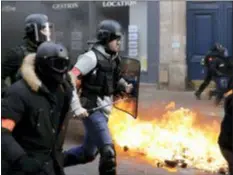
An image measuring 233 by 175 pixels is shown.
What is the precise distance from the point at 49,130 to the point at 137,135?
4.22 m

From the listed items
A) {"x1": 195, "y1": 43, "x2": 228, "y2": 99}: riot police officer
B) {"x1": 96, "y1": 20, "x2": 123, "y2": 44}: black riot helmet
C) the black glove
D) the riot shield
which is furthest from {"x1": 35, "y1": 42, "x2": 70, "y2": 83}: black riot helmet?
{"x1": 195, "y1": 43, "x2": 228, "y2": 99}: riot police officer

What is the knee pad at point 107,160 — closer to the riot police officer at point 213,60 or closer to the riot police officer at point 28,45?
the riot police officer at point 28,45

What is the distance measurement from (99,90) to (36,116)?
1.99 meters

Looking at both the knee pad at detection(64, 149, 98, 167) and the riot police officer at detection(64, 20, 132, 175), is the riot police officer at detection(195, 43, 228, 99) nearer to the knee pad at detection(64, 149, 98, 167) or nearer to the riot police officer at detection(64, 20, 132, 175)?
the riot police officer at detection(64, 20, 132, 175)

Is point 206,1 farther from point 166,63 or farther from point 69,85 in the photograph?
point 69,85

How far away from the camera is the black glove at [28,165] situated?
13.2 ft

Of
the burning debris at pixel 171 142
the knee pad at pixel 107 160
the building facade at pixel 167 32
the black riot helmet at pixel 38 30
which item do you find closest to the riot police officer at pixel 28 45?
the black riot helmet at pixel 38 30

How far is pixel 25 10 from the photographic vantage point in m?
17.2

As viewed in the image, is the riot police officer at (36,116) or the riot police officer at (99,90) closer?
the riot police officer at (36,116)

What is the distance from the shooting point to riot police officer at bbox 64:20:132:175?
5.89 m

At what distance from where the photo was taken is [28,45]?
5867mm

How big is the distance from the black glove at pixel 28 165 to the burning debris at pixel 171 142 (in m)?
3.49

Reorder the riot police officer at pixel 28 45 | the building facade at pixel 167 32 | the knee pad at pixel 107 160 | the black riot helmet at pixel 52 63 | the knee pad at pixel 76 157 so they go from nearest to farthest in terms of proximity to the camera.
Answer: the black riot helmet at pixel 52 63 < the riot police officer at pixel 28 45 < the knee pad at pixel 107 160 < the knee pad at pixel 76 157 < the building facade at pixel 167 32

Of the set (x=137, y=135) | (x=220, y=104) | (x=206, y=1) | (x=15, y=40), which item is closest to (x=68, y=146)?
(x=137, y=135)
